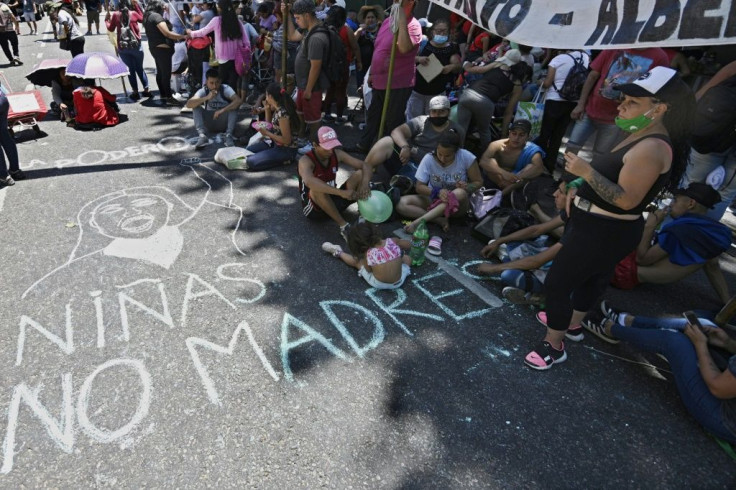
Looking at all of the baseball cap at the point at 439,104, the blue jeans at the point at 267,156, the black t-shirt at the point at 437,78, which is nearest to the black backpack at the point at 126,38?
the blue jeans at the point at 267,156

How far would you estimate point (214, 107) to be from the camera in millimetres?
6457

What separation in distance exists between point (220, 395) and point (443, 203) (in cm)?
275

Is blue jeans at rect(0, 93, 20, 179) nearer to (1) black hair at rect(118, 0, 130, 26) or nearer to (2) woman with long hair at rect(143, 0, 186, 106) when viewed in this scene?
(2) woman with long hair at rect(143, 0, 186, 106)

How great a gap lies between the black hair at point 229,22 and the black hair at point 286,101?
61.6 inches

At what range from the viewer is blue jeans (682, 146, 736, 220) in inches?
154

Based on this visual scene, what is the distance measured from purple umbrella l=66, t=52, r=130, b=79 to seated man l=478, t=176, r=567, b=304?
6121 millimetres

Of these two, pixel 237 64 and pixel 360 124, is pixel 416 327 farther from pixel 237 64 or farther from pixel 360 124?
pixel 237 64

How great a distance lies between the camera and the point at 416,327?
10.5 feet

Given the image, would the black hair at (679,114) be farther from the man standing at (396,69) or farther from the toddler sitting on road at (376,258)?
the man standing at (396,69)

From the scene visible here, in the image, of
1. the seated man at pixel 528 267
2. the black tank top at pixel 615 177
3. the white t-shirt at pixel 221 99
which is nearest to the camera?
the black tank top at pixel 615 177

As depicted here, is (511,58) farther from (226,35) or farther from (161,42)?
(161,42)

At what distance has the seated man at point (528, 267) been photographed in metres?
→ 3.42

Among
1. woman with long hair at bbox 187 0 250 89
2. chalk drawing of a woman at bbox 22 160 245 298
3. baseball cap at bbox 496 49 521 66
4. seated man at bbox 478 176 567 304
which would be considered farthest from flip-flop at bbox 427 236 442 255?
woman with long hair at bbox 187 0 250 89

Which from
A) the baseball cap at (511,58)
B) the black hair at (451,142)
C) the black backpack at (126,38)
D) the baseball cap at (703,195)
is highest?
the baseball cap at (511,58)
